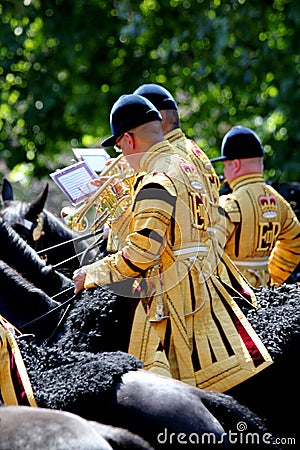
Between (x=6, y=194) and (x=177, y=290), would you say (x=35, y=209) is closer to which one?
(x=6, y=194)

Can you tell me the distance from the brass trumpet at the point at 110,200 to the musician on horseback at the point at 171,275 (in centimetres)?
9

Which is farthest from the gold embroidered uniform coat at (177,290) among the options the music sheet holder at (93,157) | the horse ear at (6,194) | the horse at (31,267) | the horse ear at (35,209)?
the horse ear at (6,194)

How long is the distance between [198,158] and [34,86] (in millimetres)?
6802

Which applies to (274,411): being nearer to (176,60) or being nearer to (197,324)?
(197,324)

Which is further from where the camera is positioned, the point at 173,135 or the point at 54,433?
the point at 173,135


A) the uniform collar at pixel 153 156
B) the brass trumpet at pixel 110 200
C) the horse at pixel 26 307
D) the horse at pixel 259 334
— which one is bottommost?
the horse at pixel 259 334

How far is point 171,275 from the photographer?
376cm

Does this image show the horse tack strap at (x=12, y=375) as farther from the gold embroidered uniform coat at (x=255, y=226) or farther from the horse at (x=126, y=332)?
the gold embroidered uniform coat at (x=255, y=226)

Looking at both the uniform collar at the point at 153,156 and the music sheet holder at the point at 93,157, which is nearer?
the uniform collar at the point at 153,156

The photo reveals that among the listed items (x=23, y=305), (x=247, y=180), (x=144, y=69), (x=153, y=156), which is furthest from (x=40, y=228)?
(x=144, y=69)

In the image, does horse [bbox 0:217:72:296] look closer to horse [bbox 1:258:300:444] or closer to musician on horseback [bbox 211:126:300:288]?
horse [bbox 1:258:300:444]

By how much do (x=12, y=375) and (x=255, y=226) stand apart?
2.55 m

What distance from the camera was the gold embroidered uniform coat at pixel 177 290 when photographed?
3600 mm

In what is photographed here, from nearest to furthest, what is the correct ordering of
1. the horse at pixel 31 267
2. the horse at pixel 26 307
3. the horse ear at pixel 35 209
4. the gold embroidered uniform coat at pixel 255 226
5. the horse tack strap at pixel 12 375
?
1. the horse tack strap at pixel 12 375
2. the horse at pixel 26 307
3. the horse at pixel 31 267
4. the gold embroidered uniform coat at pixel 255 226
5. the horse ear at pixel 35 209
